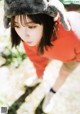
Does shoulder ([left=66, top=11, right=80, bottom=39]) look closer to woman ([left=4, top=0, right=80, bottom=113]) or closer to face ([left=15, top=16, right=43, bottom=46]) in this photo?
woman ([left=4, top=0, right=80, bottom=113])

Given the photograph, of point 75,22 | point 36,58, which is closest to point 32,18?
point 75,22

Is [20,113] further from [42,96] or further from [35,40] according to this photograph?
[35,40]

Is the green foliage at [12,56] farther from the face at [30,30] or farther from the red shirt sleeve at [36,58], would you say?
the face at [30,30]

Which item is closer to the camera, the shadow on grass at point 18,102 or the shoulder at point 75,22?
the shoulder at point 75,22

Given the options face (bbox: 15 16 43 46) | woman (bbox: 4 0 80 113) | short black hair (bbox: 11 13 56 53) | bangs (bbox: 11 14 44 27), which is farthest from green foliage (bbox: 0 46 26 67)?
bangs (bbox: 11 14 44 27)

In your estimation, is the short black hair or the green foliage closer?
the short black hair

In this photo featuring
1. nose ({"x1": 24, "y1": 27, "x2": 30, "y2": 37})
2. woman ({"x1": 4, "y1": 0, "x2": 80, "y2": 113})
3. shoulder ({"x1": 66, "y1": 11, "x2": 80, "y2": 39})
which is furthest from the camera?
shoulder ({"x1": 66, "y1": 11, "x2": 80, "y2": 39})

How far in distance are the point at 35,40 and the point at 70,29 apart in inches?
6.4

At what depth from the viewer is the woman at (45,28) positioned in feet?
3.54

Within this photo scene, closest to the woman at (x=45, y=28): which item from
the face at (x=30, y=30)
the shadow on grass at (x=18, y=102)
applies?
the face at (x=30, y=30)

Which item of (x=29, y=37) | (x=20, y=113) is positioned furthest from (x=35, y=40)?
(x=20, y=113)

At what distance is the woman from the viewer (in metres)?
1.08

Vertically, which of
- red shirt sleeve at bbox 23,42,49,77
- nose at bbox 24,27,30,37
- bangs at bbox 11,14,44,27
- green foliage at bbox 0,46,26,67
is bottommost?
green foliage at bbox 0,46,26,67

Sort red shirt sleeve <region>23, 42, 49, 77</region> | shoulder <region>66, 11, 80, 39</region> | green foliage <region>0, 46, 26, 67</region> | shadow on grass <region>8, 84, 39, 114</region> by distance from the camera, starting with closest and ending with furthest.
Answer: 1. shoulder <region>66, 11, 80, 39</region>
2. red shirt sleeve <region>23, 42, 49, 77</region>
3. shadow on grass <region>8, 84, 39, 114</region>
4. green foliage <region>0, 46, 26, 67</region>
